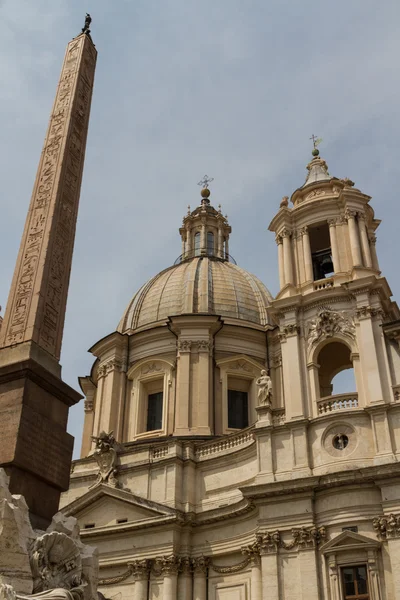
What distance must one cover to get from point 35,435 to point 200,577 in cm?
1778

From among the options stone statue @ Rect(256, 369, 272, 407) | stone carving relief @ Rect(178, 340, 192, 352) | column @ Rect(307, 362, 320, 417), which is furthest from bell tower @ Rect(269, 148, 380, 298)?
stone carving relief @ Rect(178, 340, 192, 352)

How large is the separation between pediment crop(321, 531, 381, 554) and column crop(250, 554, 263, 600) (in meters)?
2.84

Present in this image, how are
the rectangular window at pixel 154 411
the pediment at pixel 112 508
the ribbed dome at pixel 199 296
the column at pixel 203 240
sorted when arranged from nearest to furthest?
1. the pediment at pixel 112 508
2. the rectangular window at pixel 154 411
3. the ribbed dome at pixel 199 296
4. the column at pixel 203 240

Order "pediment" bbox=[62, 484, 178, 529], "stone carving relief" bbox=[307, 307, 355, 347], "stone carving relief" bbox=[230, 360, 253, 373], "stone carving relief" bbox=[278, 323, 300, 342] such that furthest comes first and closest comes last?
"stone carving relief" bbox=[230, 360, 253, 373] < "stone carving relief" bbox=[278, 323, 300, 342] < "pediment" bbox=[62, 484, 178, 529] < "stone carving relief" bbox=[307, 307, 355, 347]

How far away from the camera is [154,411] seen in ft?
110

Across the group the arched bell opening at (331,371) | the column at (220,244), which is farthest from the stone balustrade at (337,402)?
the column at (220,244)

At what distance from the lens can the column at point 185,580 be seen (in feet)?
82.2

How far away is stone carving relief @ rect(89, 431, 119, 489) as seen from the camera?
93.7 feet

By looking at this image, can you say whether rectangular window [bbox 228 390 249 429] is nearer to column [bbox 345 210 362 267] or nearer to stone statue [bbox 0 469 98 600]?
column [bbox 345 210 362 267]

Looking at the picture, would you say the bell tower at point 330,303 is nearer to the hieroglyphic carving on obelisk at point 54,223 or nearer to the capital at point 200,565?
the capital at point 200,565

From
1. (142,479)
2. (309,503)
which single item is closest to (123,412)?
(142,479)

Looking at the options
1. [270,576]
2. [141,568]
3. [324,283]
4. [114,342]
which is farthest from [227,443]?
[114,342]

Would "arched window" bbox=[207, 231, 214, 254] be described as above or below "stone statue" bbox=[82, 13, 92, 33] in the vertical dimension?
above

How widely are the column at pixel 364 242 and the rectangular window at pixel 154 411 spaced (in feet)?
41.4
